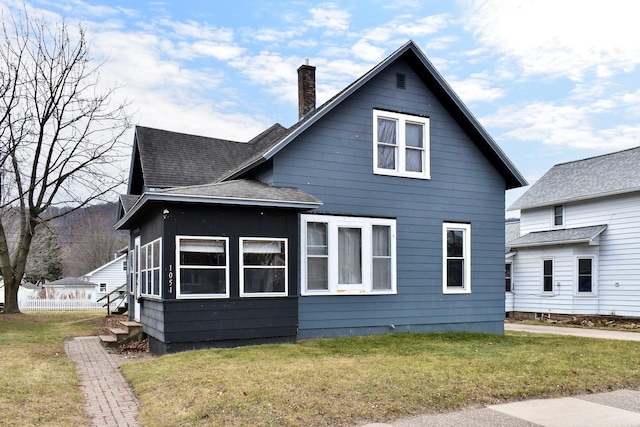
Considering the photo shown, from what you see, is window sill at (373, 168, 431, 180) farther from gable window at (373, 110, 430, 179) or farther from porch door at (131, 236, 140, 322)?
porch door at (131, 236, 140, 322)

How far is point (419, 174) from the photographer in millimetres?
14023

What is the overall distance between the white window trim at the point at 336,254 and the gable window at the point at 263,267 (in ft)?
2.68

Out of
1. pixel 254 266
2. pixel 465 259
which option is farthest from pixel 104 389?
pixel 465 259

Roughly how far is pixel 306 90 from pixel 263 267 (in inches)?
283

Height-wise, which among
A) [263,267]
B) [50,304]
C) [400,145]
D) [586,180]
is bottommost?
[50,304]

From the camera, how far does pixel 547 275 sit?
926 inches

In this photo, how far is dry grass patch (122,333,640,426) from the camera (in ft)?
20.4

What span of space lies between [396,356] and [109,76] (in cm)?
2031

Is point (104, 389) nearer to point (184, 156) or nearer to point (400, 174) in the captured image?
point (400, 174)

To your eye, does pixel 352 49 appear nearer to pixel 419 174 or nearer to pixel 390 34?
pixel 390 34

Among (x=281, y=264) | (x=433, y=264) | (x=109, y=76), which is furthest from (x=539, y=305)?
(x=109, y=76)

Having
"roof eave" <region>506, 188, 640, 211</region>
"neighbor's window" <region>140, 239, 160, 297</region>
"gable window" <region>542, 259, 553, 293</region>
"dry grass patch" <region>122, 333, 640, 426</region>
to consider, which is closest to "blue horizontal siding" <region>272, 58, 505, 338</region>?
"dry grass patch" <region>122, 333, 640, 426</region>

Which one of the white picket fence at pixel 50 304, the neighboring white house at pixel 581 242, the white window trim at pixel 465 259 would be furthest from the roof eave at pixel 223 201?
the white picket fence at pixel 50 304

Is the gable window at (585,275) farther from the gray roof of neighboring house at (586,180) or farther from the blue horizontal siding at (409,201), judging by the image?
the blue horizontal siding at (409,201)
